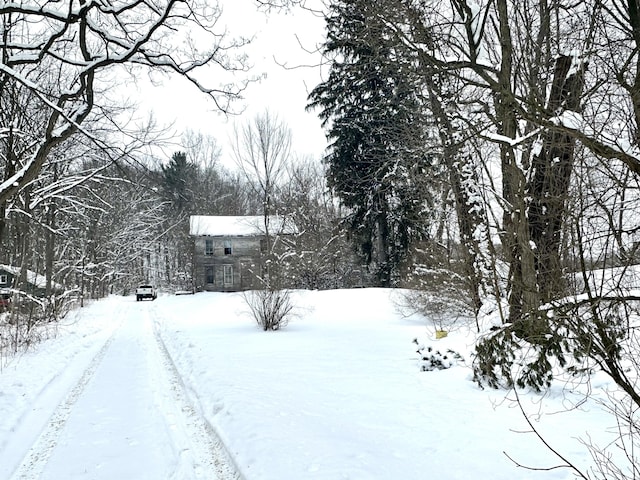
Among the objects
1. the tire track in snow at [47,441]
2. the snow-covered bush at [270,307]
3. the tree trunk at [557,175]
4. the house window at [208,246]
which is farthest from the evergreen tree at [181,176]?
the tree trunk at [557,175]

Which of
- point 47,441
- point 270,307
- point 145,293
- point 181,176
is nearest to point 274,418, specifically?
point 47,441

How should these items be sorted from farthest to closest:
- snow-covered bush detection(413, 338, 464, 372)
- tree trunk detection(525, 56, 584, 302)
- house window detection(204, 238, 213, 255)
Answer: house window detection(204, 238, 213, 255) < snow-covered bush detection(413, 338, 464, 372) < tree trunk detection(525, 56, 584, 302)

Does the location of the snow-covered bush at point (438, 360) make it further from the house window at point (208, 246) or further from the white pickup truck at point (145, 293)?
the house window at point (208, 246)

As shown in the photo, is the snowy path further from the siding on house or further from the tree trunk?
the siding on house

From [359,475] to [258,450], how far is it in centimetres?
110

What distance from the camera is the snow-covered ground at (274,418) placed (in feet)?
14.5

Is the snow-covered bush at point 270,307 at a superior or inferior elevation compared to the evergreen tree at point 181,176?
inferior

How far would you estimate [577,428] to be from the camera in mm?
5324

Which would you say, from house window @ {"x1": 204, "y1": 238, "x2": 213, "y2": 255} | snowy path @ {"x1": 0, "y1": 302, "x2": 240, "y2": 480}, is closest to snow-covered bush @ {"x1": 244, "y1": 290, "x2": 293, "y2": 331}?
snowy path @ {"x1": 0, "y1": 302, "x2": 240, "y2": 480}

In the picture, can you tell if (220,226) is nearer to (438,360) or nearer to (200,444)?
(438,360)

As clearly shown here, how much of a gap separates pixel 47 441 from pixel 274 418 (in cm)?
245

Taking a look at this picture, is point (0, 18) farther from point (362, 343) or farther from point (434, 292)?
point (434, 292)

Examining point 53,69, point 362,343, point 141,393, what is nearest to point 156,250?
point 53,69

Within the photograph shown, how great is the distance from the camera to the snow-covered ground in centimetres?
442
